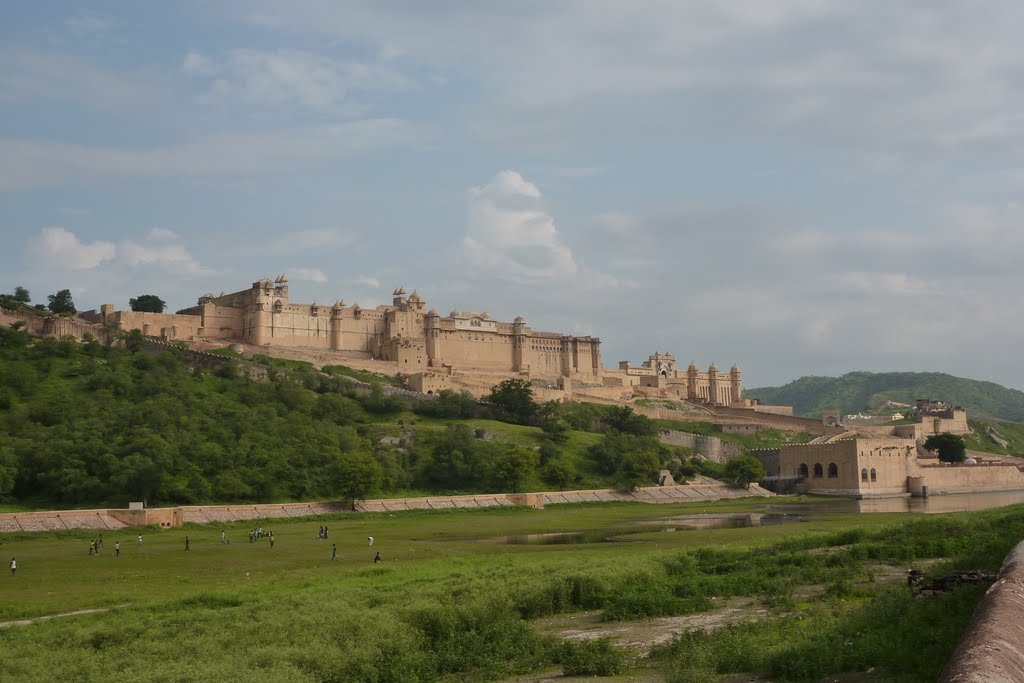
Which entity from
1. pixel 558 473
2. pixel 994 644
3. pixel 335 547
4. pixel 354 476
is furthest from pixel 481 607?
pixel 558 473

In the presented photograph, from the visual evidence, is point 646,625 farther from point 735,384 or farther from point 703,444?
point 735,384

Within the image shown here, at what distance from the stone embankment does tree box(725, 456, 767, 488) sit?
71cm

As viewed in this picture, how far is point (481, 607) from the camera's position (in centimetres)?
1911

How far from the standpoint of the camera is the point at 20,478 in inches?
1918

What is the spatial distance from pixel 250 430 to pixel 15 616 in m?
38.8

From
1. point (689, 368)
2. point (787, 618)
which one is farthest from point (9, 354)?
point (689, 368)

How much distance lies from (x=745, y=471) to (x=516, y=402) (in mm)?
22330

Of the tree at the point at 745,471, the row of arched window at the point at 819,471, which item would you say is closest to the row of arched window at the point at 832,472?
the row of arched window at the point at 819,471

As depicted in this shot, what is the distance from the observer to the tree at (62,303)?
9744cm

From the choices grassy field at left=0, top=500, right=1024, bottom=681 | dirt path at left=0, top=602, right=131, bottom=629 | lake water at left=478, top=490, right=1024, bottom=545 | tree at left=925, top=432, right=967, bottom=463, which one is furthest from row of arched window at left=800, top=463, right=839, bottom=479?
dirt path at left=0, top=602, right=131, bottom=629

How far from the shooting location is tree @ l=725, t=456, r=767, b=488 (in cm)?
7219

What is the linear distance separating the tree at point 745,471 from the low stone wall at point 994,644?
61.3 metres

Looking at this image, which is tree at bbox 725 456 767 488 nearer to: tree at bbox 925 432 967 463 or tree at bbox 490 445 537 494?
tree at bbox 490 445 537 494

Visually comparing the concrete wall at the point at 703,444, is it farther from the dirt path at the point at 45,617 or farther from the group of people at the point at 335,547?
the dirt path at the point at 45,617
